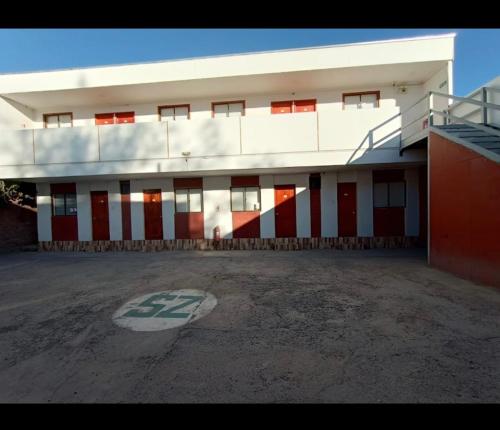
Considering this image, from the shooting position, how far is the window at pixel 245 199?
10.5 metres

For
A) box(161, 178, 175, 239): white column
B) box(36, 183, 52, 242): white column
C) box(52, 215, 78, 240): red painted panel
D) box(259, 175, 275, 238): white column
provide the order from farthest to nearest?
box(36, 183, 52, 242): white column → box(52, 215, 78, 240): red painted panel → box(161, 178, 175, 239): white column → box(259, 175, 275, 238): white column

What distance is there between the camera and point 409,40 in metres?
8.38

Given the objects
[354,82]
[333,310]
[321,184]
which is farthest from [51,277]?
[354,82]

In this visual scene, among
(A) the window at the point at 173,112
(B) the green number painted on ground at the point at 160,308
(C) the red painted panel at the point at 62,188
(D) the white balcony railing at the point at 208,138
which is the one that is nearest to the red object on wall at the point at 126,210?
(D) the white balcony railing at the point at 208,138

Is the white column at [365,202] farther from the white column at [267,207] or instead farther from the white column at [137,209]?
the white column at [137,209]

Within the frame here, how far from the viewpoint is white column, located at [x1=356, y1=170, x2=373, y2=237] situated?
32.9ft

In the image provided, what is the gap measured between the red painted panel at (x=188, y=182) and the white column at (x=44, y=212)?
6.37 m

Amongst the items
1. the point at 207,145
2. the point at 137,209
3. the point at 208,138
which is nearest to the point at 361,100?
the point at 208,138

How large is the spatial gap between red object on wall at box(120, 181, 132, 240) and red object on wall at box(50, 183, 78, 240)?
2414 mm

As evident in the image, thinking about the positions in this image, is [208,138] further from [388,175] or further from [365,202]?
[388,175]

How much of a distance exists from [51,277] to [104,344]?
16.9 feet

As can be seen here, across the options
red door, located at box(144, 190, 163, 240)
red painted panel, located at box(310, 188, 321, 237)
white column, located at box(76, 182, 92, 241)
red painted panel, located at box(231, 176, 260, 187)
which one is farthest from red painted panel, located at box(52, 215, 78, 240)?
red painted panel, located at box(310, 188, 321, 237)

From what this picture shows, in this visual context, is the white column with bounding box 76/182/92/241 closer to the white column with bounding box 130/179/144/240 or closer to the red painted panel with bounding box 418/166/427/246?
the white column with bounding box 130/179/144/240
